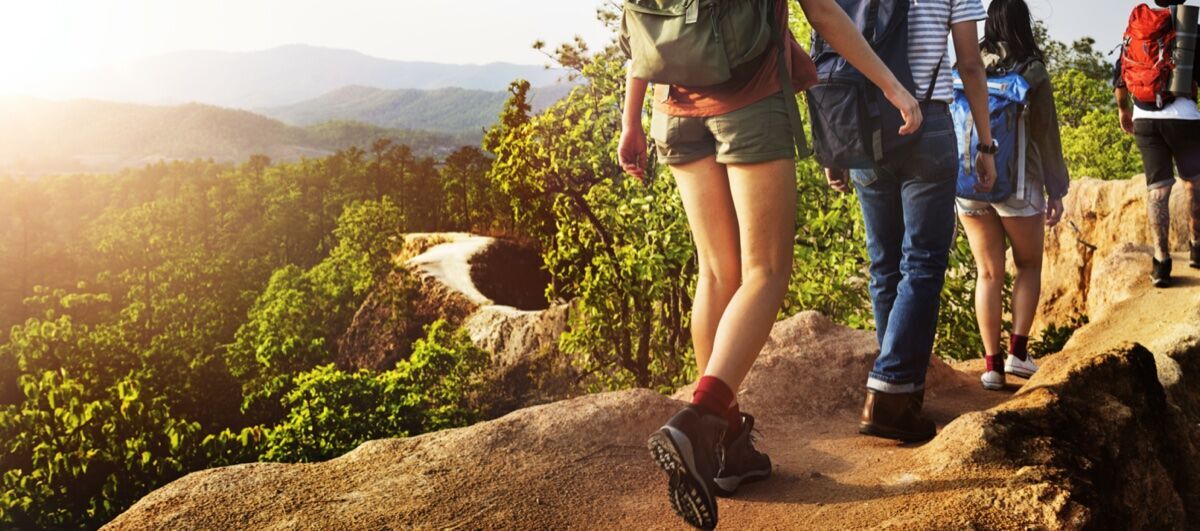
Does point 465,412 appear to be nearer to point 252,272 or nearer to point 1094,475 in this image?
point 1094,475

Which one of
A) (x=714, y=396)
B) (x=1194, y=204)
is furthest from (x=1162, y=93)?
(x=714, y=396)

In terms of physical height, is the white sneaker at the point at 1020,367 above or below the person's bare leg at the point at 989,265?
below

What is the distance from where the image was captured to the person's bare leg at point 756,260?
3102mm

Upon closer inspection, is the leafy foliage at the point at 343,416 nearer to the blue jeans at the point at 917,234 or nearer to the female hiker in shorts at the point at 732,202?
the blue jeans at the point at 917,234

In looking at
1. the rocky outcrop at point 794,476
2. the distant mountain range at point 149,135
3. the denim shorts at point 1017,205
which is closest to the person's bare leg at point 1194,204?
the denim shorts at point 1017,205

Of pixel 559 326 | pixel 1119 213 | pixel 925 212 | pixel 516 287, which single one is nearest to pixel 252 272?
pixel 516 287

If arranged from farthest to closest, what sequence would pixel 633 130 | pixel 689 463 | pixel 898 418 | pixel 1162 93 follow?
1. pixel 1162 93
2. pixel 898 418
3. pixel 633 130
4. pixel 689 463

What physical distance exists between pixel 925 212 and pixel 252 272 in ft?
120

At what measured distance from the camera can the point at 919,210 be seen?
12.6ft

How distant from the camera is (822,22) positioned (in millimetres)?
3234

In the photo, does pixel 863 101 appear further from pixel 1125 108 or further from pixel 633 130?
pixel 1125 108

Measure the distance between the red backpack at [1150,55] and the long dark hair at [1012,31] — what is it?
2.18 metres

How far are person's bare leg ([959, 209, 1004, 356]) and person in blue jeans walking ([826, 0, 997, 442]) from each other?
135cm

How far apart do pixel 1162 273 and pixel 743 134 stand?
5.72m
